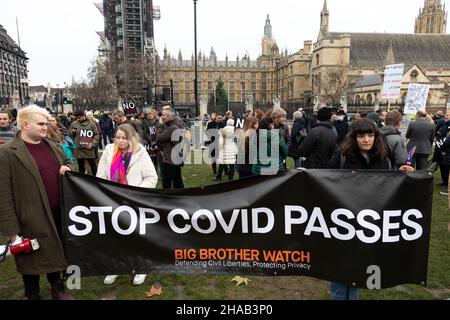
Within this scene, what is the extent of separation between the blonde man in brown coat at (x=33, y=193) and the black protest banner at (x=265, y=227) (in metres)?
0.17

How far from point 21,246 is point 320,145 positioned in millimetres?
4292

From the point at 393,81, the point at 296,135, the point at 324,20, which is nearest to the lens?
the point at 296,135

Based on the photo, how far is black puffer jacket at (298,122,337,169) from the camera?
544 cm

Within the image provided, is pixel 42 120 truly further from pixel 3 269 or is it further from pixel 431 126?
pixel 431 126

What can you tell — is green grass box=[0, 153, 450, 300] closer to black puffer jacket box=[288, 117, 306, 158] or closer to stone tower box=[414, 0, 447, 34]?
black puffer jacket box=[288, 117, 306, 158]

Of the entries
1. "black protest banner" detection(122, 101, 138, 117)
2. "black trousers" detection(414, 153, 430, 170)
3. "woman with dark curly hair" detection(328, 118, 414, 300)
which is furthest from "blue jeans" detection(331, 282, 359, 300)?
"black protest banner" detection(122, 101, 138, 117)

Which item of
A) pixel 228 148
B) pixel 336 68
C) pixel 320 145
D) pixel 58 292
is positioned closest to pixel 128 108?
pixel 228 148

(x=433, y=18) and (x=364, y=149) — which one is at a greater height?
(x=433, y=18)

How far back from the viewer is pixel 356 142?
333 centimetres

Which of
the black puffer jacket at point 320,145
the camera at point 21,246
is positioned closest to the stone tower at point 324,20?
the black puffer jacket at point 320,145

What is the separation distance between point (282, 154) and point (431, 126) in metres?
4.61

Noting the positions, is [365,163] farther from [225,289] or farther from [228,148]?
[228,148]

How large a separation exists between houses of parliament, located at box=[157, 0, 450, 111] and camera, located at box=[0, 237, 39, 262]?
4164 centimetres
